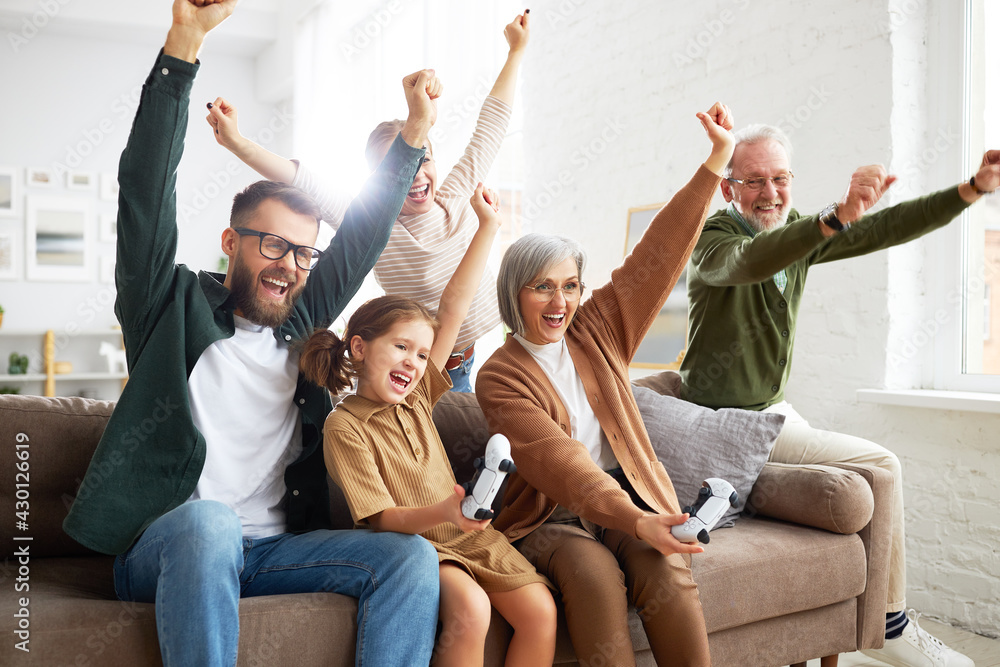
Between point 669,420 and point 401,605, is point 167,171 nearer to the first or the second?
point 401,605

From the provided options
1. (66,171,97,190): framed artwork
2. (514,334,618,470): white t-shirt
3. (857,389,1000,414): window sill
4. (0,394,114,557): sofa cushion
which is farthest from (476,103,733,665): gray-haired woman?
(66,171,97,190): framed artwork

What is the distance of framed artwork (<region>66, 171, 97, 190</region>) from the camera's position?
691cm

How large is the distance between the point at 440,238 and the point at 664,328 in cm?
197

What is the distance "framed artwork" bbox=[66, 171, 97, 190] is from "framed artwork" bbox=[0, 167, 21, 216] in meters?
0.38

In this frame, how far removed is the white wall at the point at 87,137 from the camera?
22.2ft

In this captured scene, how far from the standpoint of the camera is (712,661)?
6.11 ft

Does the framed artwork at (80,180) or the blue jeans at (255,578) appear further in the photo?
the framed artwork at (80,180)

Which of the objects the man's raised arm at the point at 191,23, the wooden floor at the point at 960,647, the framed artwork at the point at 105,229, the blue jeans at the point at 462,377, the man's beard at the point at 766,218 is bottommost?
the wooden floor at the point at 960,647

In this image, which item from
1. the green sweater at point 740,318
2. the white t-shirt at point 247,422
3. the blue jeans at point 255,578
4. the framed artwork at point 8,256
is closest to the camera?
the blue jeans at point 255,578

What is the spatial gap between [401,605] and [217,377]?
585 mm

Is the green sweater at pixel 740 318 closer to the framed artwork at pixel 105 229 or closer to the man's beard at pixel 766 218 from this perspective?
the man's beard at pixel 766 218

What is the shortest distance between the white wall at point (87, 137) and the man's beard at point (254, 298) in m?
5.71

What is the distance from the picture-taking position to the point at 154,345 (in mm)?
1557

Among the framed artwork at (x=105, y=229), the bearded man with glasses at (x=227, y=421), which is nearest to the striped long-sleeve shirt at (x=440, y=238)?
the bearded man with glasses at (x=227, y=421)
